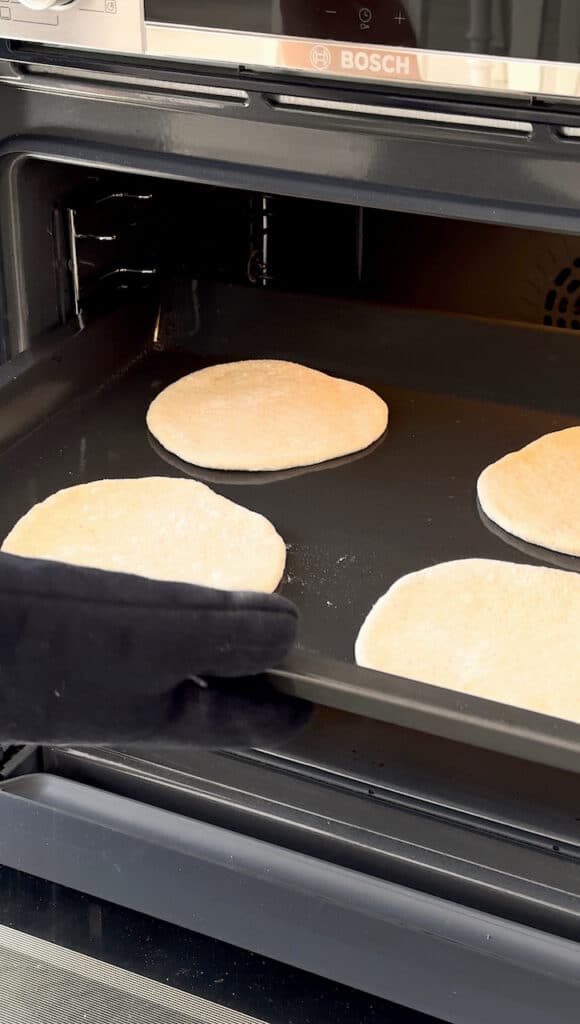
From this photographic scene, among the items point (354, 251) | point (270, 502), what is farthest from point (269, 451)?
point (354, 251)

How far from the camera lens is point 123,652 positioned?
72 centimetres

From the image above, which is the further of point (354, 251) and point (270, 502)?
point (354, 251)

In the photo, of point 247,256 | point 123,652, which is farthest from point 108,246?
point 123,652

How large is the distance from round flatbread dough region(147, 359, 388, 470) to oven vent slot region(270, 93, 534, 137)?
1.24 feet

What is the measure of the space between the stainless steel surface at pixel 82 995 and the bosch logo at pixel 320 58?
0.73 metres

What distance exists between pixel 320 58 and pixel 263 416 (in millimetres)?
488

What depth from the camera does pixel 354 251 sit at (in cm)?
144

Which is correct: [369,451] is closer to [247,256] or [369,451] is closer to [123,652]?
[247,256]

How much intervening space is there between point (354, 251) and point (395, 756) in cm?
72

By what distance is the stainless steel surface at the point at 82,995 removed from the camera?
938mm

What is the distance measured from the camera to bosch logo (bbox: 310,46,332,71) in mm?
891

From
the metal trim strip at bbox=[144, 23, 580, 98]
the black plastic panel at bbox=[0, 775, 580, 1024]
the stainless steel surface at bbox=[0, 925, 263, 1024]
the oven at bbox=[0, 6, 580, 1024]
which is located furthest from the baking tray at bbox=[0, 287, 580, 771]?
the metal trim strip at bbox=[144, 23, 580, 98]

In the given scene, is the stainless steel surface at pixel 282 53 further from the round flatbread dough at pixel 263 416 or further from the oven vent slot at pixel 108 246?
the round flatbread dough at pixel 263 416

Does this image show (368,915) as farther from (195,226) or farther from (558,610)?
(195,226)
